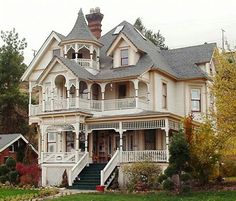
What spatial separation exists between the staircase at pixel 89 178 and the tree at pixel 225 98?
896cm

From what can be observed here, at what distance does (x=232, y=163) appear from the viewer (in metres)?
31.7

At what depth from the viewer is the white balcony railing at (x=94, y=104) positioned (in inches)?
1198

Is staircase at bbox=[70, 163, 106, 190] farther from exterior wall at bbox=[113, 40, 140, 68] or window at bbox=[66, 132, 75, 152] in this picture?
exterior wall at bbox=[113, 40, 140, 68]

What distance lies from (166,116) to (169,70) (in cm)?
776

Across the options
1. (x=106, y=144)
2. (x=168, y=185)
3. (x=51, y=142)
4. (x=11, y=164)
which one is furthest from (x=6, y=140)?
(x=168, y=185)

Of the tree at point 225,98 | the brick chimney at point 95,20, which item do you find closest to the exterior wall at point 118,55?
the brick chimney at point 95,20

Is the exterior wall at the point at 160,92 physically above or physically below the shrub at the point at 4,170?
above

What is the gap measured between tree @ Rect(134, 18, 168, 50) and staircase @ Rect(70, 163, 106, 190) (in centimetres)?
3267

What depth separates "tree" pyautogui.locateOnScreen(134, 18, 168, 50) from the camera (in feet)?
195

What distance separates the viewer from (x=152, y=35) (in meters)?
61.2

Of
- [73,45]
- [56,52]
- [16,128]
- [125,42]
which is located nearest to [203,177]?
[125,42]

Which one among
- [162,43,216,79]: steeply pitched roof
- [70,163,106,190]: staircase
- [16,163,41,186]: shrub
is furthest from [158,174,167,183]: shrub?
[162,43,216,79]: steeply pitched roof

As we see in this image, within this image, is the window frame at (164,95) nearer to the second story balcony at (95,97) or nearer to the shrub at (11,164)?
the second story balcony at (95,97)

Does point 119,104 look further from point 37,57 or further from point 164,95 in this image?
point 37,57
